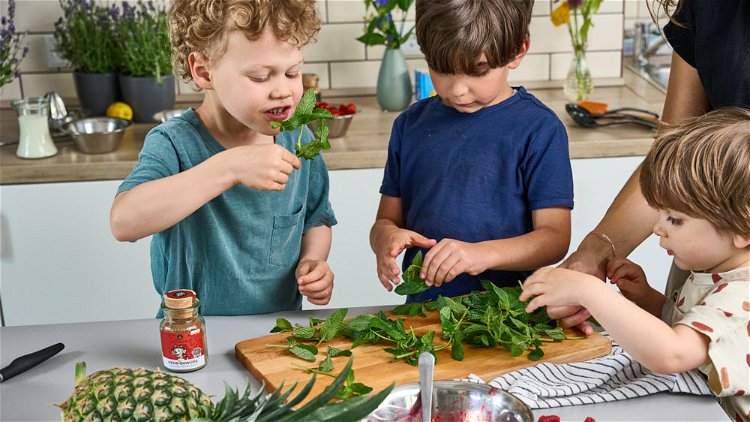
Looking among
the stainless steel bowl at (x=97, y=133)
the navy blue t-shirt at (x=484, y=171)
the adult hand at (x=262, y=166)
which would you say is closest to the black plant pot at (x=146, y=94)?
the stainless steel bowl at (x=97, y=133)

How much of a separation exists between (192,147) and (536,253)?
0.66 meters

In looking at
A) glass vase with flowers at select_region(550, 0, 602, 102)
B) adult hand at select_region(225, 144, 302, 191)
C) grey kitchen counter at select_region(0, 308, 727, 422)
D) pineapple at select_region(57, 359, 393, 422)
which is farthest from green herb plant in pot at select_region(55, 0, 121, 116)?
pineapple at select_region(57, 359, 393, 422)

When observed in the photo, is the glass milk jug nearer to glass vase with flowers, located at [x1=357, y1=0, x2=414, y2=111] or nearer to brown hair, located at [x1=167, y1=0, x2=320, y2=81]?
glass vase with flowers, located at [x1=357, y1=0, x2=414, y2=111]

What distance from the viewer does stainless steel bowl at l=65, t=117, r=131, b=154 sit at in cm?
265

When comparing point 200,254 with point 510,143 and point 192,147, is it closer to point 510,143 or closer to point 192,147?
point 192,147

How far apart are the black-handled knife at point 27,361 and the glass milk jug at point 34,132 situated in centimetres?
133

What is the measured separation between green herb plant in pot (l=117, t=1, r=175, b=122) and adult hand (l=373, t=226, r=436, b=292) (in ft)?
4.76

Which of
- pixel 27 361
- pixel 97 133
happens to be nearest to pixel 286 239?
pixel 27 361

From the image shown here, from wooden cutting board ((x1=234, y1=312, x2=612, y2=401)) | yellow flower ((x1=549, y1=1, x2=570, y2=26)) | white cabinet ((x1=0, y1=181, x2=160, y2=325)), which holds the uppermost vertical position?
yellow flower ((x1=549, y1=1, x2=570, y2=26))

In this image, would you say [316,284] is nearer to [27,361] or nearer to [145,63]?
[27,361]

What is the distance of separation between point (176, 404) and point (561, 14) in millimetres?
2189

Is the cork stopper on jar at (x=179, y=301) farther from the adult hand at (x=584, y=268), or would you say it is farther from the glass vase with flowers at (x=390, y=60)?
the glass vase with flowers at (x=390, y=60)

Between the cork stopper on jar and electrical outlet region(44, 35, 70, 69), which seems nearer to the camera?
the cork stopper on jar

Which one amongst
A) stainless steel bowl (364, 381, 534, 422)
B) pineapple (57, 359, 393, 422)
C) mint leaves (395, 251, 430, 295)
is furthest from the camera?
mint leaves (395, 251, 430, 295)
